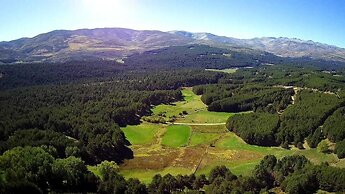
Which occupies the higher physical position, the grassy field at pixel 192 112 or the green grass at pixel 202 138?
the grassy field at pixel 192 112

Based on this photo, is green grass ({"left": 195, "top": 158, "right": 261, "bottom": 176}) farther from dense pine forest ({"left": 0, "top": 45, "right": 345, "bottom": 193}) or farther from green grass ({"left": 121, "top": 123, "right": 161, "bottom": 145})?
green grass ({"left": 121, "top": 123, "right": 161, "bottom": 145})

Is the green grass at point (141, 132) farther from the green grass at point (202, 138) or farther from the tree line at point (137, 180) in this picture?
the tree line at point (137, 180)

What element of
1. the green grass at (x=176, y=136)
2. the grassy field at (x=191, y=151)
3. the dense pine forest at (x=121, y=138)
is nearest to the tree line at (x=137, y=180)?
the dense pine forest at (x=121, y=138)

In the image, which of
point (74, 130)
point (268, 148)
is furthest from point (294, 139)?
point (74, 130)

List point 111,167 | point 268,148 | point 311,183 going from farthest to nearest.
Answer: point 268,148 → point 111,167 → point 311,183

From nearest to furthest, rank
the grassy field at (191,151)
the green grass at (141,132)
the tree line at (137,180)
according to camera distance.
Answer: the tree line at (137,180) < the grassy field at (191,151) < the green grass at (141,132)

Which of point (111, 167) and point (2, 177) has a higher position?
point (2, 177)

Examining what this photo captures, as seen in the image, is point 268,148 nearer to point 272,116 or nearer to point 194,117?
point 272,116

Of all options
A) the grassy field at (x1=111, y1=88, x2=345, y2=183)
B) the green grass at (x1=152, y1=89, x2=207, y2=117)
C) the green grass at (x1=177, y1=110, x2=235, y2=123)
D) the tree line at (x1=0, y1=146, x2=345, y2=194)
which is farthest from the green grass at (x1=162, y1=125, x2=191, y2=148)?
the tree line at (x1=0, y1=146, x2=345, y2=194)

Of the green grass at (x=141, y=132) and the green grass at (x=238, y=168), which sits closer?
the green grass at (x=238, y=168)
